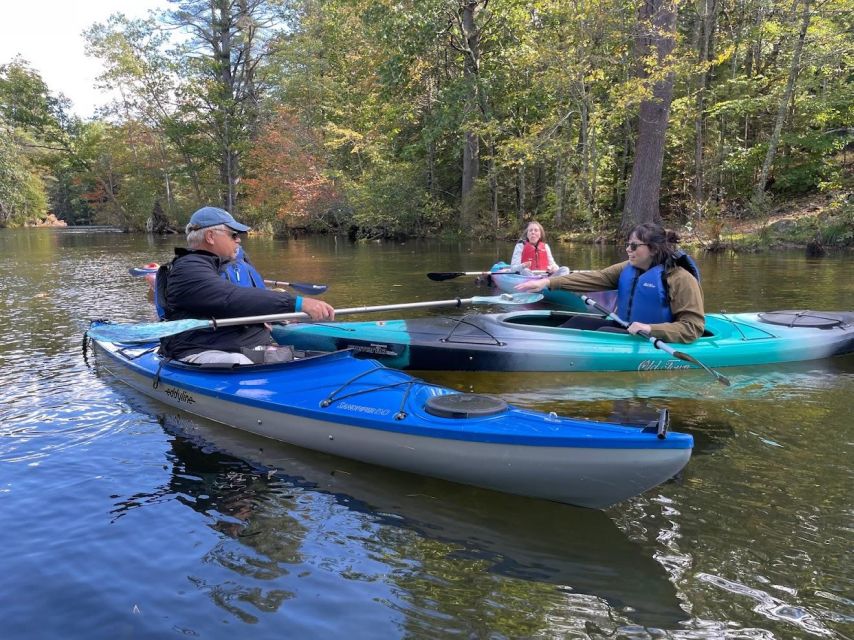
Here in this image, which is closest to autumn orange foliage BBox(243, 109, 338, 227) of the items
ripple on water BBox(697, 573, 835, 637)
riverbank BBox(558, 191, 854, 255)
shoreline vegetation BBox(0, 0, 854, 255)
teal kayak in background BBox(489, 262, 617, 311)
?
shoreline vegetation BBox(0, 0, 854, 255)

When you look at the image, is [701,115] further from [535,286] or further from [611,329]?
[611,329]

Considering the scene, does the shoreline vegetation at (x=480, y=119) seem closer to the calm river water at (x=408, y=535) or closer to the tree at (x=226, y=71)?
the tree at (x=226, y=71)

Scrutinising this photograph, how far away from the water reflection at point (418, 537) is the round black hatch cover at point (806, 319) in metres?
3.78

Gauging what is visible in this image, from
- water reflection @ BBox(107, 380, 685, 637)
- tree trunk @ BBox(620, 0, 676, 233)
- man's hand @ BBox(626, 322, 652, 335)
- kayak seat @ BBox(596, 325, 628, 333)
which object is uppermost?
tree trunk @ BBox(620, 0, 676, 233)

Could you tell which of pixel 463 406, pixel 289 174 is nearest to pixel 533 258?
pixel 463 406

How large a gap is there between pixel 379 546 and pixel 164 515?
1146 mm

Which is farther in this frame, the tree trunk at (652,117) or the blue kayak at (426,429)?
the tree trunk at (652,117)

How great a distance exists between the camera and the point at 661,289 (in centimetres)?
486

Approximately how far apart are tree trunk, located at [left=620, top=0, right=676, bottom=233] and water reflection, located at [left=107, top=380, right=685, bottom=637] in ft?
39.1

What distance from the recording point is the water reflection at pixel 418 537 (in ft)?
8.17

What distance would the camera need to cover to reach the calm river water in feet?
7.80

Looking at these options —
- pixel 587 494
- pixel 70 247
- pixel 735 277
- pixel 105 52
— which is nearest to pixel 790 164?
pixel 735 277

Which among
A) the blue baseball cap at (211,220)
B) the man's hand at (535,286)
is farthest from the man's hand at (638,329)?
the blue baseball cap at (211,220)

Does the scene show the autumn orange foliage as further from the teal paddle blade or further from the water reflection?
the water reflection
